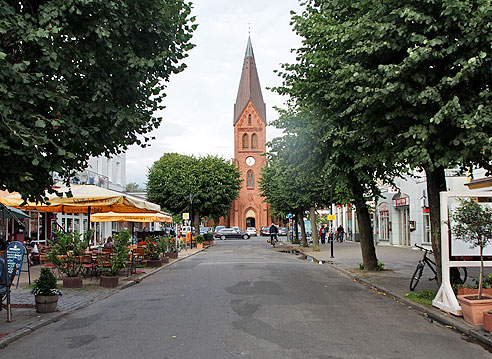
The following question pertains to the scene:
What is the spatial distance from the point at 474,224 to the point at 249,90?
8213cm

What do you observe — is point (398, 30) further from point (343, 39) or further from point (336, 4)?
point (336, 4)

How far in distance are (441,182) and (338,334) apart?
5194 millimetres

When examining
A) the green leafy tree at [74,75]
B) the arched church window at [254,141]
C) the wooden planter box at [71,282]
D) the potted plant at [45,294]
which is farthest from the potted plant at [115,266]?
the arched church window at [254,141]

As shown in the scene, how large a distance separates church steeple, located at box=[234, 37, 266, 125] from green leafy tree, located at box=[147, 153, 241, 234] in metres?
Answer: 36.3

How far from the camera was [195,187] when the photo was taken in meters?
50.2

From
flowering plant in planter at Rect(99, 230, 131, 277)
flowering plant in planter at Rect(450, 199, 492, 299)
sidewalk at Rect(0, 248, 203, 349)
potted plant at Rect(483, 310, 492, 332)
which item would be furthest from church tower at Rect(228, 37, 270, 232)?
potted plant at Rect(483, 310, 492, 332)

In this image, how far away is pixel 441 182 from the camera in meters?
11.1

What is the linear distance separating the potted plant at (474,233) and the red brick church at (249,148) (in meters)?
75.4

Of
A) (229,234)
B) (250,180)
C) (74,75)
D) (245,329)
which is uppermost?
(250,180)

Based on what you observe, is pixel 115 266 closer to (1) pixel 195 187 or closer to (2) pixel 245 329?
(2) pixel 245 329

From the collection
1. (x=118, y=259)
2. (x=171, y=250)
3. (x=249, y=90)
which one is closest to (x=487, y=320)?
(x=118, y=259)

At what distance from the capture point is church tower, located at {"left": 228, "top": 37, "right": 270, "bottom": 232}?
8575cm

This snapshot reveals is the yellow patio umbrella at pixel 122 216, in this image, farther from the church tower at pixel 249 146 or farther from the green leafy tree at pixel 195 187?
the church tower at pixel 249 146

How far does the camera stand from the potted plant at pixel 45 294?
30.8 feet
